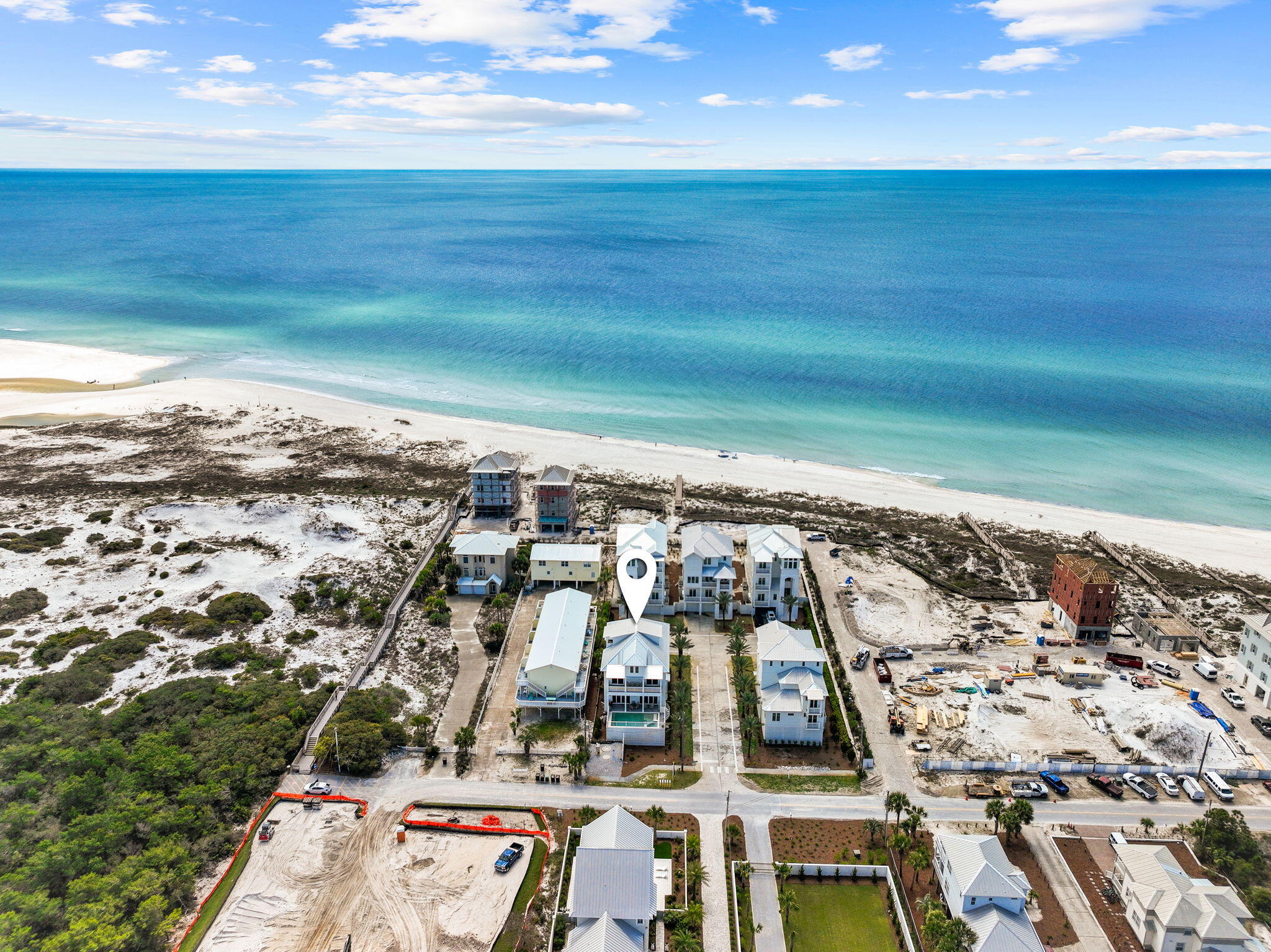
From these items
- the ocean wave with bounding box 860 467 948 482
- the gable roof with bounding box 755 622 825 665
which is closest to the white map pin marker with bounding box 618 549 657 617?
the gable roof with bounding box 755 622 825 665

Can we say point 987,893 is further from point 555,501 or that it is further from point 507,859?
point 555,501

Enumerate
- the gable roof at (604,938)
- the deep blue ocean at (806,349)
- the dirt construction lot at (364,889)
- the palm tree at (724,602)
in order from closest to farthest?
1. the gable roof at (604,938)
2. the dirt construction lot at (364,889)
3. the palm tree at (724,602)
4. the deep blue ocean at (806,349)

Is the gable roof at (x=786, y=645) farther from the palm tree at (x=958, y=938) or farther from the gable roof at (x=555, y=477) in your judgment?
the gable roof at (x=555, y=477)

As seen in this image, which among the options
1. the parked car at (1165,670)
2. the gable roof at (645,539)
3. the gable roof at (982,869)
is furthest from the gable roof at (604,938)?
the parked car at (1165,670)

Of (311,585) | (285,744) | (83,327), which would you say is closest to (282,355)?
(83,327)

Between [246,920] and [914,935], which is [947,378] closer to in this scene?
[914,935]

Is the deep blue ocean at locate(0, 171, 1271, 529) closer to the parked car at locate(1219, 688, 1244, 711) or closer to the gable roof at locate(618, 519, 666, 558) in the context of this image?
the gable roof at locate(618, 519, 666, 558)

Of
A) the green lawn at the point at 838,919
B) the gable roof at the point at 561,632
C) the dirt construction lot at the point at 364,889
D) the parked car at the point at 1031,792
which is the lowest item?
the dirt construction lot at the point at 364,889
